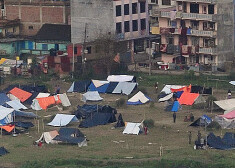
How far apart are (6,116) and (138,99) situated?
10560 mm

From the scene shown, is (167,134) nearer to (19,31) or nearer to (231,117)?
(231,117)

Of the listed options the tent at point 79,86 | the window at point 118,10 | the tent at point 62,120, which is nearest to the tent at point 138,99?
the tent at point 79,86

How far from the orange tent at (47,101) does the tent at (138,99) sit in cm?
452

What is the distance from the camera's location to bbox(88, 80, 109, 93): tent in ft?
260

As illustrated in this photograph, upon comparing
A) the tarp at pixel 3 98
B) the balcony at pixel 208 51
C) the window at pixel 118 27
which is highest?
the window at pixel 118 27

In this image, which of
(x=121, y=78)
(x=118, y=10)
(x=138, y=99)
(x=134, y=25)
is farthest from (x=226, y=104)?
(x=134, y=25)

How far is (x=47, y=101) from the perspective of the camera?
7450 cm

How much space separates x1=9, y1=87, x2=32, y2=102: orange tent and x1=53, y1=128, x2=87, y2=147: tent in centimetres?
1129

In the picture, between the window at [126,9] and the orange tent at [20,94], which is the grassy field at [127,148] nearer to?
the orange tent at [20,94]

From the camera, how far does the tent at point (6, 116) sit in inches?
2659

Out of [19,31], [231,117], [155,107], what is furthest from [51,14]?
[231,117]

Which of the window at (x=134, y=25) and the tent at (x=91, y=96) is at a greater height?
the window at (x=134, y=25)

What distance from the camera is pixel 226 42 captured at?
85500mm

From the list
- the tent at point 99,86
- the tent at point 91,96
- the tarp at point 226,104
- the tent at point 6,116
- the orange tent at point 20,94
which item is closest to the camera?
the tent at point 6,116
